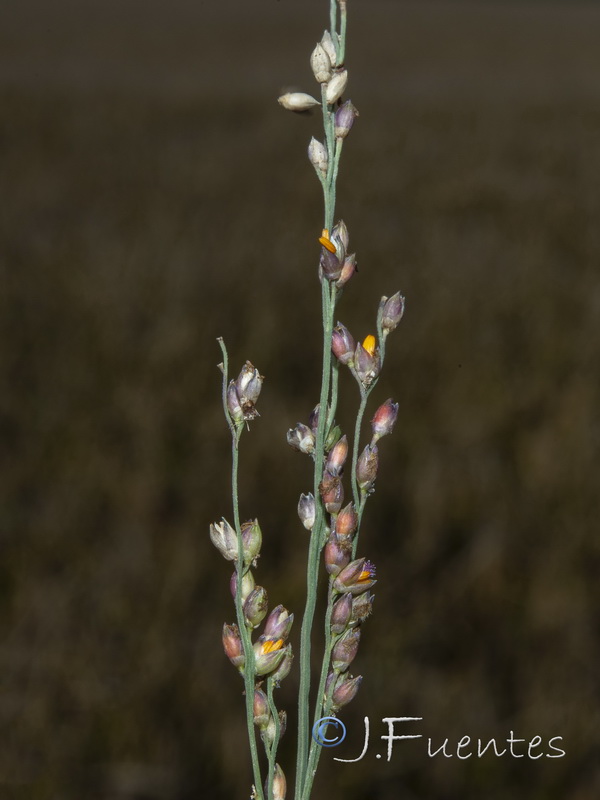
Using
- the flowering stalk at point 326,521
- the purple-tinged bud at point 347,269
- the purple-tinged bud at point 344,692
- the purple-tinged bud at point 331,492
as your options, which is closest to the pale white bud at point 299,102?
the flowering stalk at point 326,521

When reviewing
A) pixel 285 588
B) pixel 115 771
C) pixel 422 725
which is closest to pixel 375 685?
pixel 422 725

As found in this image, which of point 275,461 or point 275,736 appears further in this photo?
point 275,461

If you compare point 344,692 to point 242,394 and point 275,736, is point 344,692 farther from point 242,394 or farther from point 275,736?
point 242,394

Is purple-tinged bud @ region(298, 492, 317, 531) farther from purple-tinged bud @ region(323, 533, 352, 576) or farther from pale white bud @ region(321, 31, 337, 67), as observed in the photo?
pale white bud @ region(321, 31, 337, 67)

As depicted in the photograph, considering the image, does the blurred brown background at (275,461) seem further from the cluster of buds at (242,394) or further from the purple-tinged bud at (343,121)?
the purple-tinged bud at (343,121)

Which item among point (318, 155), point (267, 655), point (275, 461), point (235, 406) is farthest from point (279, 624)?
point (275, 461)

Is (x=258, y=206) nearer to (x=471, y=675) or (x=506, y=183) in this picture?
(x=506, y=183)
